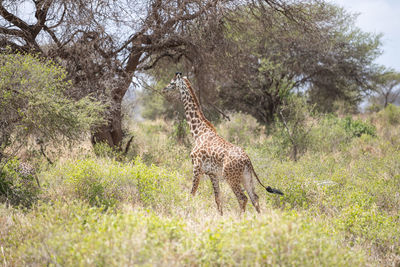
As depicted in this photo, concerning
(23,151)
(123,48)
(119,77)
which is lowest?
(23,151)

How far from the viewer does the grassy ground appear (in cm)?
347

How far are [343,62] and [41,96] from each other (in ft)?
54.8

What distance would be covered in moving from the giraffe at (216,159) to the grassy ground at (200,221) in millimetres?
342

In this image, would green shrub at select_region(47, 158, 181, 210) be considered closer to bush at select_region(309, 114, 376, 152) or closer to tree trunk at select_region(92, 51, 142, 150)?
tree trunk at select_region(92, 51, 142, 150)

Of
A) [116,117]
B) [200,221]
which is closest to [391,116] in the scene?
[116,117]


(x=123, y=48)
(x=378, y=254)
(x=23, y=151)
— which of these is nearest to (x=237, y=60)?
(x=123, y=48)

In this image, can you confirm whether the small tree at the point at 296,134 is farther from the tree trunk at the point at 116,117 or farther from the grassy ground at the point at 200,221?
the tree trunk at the point at 116,117

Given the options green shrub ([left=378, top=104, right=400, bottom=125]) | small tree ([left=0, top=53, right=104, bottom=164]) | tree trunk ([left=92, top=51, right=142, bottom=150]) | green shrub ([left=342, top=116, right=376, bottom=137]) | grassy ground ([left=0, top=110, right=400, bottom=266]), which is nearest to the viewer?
grassy ground ([left=0, top=110, right=400, bottom=266])

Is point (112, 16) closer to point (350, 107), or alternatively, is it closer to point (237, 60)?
point (237, 60)

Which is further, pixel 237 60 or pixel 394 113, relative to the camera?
pixel 394 113

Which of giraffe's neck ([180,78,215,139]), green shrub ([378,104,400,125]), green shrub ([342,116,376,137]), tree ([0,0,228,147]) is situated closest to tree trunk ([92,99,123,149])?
tree ([0,0,228,147])

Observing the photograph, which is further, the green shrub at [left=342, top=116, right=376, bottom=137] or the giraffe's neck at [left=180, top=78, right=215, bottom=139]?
the green shrub at [left=342, top=116, right=376, bottom=137]

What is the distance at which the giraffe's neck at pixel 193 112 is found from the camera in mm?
6637

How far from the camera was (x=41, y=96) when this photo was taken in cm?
635
